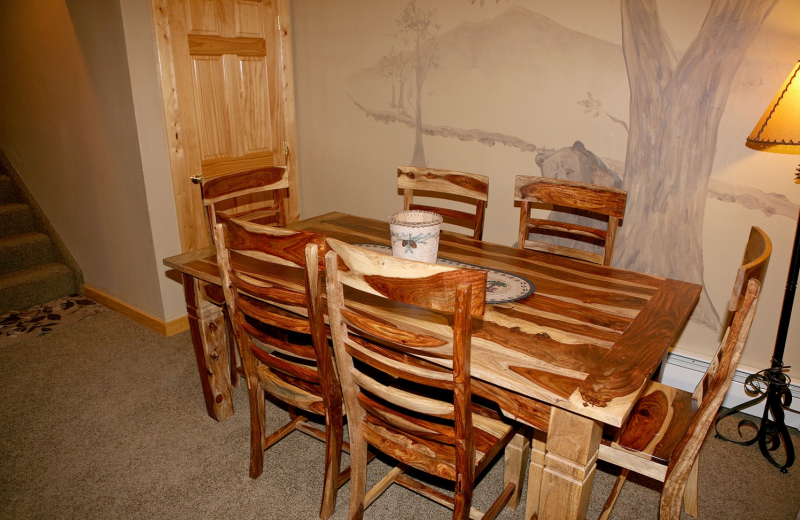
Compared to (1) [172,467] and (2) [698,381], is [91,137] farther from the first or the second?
(2) [698,381]

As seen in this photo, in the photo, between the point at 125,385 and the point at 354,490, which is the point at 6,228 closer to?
the point at 125,385

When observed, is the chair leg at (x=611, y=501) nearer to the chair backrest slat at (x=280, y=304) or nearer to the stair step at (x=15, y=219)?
the chair backrest slat at (x=280, y=304)

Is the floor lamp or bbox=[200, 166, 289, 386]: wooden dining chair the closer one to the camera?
the floor lamp

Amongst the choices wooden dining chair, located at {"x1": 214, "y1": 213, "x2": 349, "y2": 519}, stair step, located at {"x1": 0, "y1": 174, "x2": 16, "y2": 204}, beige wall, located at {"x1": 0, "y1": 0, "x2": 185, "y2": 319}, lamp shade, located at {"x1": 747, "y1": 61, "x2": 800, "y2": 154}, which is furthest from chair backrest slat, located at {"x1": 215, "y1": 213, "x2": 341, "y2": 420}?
stair step, located at {"x1": 0, "y1": 174, "x2": 16, "y2": 204}

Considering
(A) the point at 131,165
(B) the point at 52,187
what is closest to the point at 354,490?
(A) the point at 131,165

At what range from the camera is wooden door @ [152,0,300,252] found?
2965 mm

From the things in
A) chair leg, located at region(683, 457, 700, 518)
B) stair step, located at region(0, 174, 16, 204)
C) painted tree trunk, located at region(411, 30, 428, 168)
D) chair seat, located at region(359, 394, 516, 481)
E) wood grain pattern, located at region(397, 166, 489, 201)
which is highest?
painted tree trunk, located at region(411, 30, 428, 168)

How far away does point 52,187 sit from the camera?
3693 mm

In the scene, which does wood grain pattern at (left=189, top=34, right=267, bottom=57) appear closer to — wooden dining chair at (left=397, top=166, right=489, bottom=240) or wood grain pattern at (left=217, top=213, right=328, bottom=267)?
wooden dining chair at (left=397, top=166, right=489, bottom=240)

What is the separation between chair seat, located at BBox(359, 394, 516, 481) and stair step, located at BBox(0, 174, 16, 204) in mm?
3722

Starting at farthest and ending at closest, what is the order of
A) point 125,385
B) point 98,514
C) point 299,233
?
1. point 125,385
2. point 98,514
3. point 299,233

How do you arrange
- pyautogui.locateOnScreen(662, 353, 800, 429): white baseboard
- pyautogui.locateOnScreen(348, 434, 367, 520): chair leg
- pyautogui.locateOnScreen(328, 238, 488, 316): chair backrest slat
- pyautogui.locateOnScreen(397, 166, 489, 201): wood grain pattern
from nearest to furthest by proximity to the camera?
pyautogui.locateOnScreen(328, 238, 488, 316): chair backrest slat, pyautogui.locateOnScreen(348, 434, 367, 520): chair leg, pyautogui.locateOnScreen(662, 353, 800, 429): white baseboard, pyautogui.locateOnScreen(397, 166, 489, 201): wood grain pattern

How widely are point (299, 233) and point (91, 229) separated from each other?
265 cm

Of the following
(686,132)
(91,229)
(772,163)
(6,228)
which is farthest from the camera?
(6,228)
